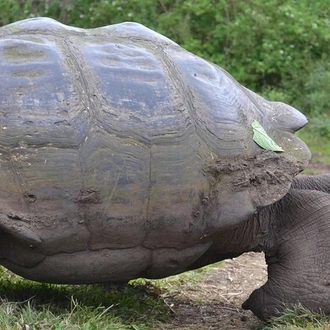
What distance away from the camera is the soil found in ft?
15.1

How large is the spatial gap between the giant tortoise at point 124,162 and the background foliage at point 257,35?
8.13 metres

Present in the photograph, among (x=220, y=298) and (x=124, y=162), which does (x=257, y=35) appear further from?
(x=124, y=162)

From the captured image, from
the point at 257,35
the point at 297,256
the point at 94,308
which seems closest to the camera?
the point at 94,308

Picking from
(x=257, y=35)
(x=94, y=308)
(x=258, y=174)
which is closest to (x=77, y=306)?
(x=94, y=308)

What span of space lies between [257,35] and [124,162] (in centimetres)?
978

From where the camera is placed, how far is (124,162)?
12.6ft

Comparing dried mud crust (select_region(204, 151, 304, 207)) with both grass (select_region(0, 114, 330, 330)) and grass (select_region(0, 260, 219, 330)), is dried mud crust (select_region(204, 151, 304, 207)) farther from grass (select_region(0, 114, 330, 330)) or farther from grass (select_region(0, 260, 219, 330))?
grass (select_region(0, 260, 219, 330))

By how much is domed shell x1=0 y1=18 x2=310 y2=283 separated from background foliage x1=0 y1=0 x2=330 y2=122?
27.0 feet

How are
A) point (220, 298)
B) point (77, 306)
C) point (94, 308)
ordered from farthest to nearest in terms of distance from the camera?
1. point (220, 298)
2. point (94, 308)
3. point (77, 306)

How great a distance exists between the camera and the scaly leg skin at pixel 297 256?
4312mm

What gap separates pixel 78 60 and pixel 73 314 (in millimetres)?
1097

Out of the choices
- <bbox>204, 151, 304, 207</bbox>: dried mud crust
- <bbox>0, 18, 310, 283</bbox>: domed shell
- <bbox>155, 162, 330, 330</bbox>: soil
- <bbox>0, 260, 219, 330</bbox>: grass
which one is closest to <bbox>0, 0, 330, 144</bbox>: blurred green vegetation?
<bbox>155, 162, 330, 330</bbox>: soil

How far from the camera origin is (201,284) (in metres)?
5.52

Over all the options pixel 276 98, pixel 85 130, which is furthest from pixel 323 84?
pixel 85 130
